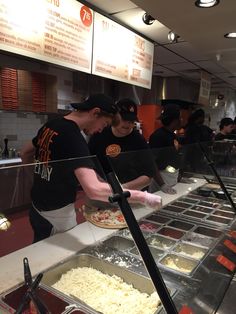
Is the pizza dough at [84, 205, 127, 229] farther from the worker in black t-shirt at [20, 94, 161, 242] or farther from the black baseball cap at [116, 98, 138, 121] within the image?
the black baseball cap at [116, 98, 138, 121]

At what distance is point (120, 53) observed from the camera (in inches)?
124

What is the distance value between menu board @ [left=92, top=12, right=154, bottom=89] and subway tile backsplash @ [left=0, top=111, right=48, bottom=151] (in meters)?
2.76

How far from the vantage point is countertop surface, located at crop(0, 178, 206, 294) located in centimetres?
124

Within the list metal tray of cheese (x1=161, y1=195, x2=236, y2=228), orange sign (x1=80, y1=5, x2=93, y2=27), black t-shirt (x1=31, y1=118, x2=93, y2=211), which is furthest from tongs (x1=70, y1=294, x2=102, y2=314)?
orange sign (x1=80, y1=5, x2=93, y2=27)

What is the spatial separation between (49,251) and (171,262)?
695 millimetres

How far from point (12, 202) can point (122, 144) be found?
5.37 feet

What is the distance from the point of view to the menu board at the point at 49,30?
6.81ft

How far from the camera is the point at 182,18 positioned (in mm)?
2449

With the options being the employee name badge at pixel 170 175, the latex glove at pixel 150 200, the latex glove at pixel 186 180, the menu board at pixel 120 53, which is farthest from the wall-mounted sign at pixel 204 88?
the latex glove at pixel 150 200

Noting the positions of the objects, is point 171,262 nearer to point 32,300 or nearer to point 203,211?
point 32,300

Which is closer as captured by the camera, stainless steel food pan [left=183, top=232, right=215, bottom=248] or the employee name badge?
stainless steel food pan [left=183, top=232, right=215, bottom=248]

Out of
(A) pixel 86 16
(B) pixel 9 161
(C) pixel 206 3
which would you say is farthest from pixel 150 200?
(B) pixel 9 161

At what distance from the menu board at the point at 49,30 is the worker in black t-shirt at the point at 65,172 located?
2.74 feet

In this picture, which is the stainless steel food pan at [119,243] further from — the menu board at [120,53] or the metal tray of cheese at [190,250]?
the menu board at [120,53]
